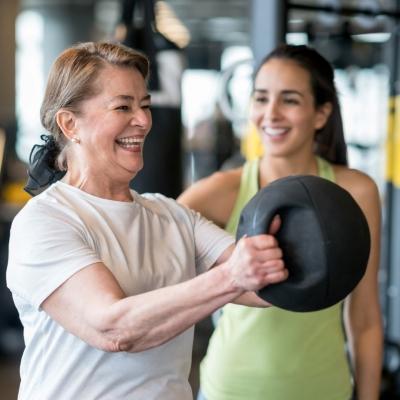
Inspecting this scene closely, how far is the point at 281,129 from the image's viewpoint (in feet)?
6.26

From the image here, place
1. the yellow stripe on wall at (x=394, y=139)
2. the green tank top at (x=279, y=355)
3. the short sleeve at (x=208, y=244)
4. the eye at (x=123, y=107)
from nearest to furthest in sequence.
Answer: the eye at (x=123, y=107)
the short sleeve at (x=208, y=244)
the green tank top at (x=279, y=355)
the yellow stripe on wall at (x=394, y=139)

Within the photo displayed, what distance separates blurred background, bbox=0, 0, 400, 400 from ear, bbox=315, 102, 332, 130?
0.39 metres

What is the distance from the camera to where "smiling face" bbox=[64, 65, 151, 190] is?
54.0 inches

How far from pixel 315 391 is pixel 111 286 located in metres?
0.77

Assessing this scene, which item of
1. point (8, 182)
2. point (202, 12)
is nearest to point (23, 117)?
point (202, 12)

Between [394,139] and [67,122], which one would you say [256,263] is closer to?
[67,122]

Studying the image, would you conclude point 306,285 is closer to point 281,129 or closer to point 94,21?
point 281,129

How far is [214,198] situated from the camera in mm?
1851

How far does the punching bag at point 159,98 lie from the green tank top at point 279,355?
3.99 ft

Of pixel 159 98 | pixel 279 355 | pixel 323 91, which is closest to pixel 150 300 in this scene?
pixel 279 355

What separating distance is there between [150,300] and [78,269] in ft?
0.44

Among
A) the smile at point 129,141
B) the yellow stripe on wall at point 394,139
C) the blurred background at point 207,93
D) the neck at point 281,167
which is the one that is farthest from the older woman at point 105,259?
the yellow stripe on wall at point 394,139

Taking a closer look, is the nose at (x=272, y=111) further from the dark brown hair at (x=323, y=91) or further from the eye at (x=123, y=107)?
the eye at (x=123, y=107)

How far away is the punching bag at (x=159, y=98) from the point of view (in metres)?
2.92
